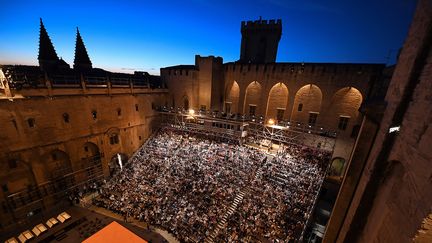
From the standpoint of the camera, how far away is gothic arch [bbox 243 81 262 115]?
2398 cm

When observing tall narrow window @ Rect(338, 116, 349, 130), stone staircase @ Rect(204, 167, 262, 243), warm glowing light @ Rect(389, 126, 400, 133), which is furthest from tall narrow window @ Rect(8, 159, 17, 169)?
tall narrow window @ Rect(338, 116, 349, 130)

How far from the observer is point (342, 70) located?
18.4 meters

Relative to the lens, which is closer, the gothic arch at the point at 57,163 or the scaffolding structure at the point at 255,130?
the gothic arch at the point at 57,163

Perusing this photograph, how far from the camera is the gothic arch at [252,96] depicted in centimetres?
2398

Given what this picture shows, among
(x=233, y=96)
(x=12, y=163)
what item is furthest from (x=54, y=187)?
(x=233, y=96)

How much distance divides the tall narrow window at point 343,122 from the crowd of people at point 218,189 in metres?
3.82

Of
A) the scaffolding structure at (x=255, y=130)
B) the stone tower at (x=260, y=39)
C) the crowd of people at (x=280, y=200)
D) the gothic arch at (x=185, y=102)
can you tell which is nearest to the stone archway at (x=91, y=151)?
the scaffolding structure at (x=255, y=130)

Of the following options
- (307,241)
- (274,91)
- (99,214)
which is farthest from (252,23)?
(99,214)

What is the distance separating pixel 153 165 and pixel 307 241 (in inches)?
677

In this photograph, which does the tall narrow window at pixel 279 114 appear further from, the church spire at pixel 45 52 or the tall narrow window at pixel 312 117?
the church spire at pixel 45 52

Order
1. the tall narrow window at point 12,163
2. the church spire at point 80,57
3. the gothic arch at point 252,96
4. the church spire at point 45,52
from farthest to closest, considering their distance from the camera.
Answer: the church spire at point 80,57 < the church spire at point 45,52 < the gothic arch at point 252,96 < the tall narrow window at point 12,163

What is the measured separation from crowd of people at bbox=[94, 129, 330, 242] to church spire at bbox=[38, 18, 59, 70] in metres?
21.3

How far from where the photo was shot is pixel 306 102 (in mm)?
21109

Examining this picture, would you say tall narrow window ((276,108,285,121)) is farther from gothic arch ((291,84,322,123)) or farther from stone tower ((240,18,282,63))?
stone tower ((240,18,282,63))
